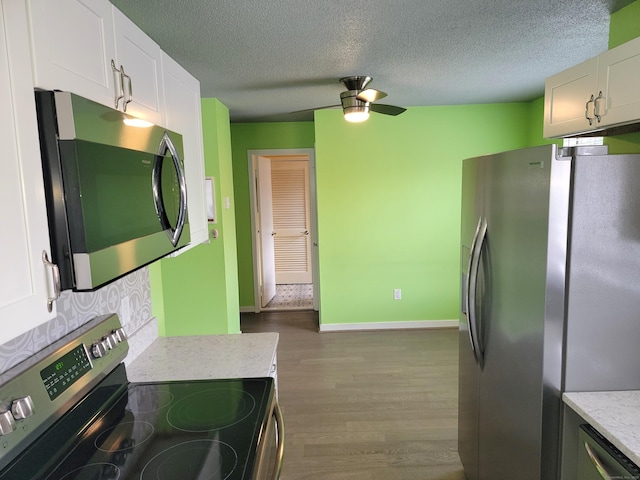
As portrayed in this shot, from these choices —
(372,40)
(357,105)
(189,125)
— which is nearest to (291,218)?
(357,105)

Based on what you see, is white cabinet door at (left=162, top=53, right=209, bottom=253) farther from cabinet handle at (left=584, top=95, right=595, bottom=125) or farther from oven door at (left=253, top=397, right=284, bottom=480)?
cabinet handle at (left=584, top=95, right=595, bottom=125)

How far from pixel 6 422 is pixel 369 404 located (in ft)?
7.87

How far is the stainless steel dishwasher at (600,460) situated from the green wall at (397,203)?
3126 mm

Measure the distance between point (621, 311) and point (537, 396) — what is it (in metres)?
0.40

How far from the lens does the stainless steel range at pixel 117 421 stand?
42.1 inches

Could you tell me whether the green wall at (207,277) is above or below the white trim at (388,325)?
above

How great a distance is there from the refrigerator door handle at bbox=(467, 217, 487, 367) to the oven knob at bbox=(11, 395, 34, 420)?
1631 mm

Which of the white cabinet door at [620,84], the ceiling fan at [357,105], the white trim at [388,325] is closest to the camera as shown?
the white cabinet door at [620,84]

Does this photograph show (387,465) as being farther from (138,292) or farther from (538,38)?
(538,38)

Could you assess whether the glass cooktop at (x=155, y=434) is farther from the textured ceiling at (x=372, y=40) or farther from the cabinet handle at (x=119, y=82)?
the textured ceiling at (x=372, y=40)

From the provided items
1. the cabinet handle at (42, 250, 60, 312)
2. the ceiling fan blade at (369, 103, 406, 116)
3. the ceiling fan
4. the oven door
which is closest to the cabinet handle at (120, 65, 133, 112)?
the cabinet handle at (42, 250, 60, 312)

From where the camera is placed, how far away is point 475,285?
73.0 inches

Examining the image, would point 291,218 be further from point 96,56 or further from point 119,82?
point 96,56

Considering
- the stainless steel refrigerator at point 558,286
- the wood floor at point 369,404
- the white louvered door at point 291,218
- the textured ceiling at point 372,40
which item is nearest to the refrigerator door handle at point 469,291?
the stainless steel refrigerator at point 558,286
